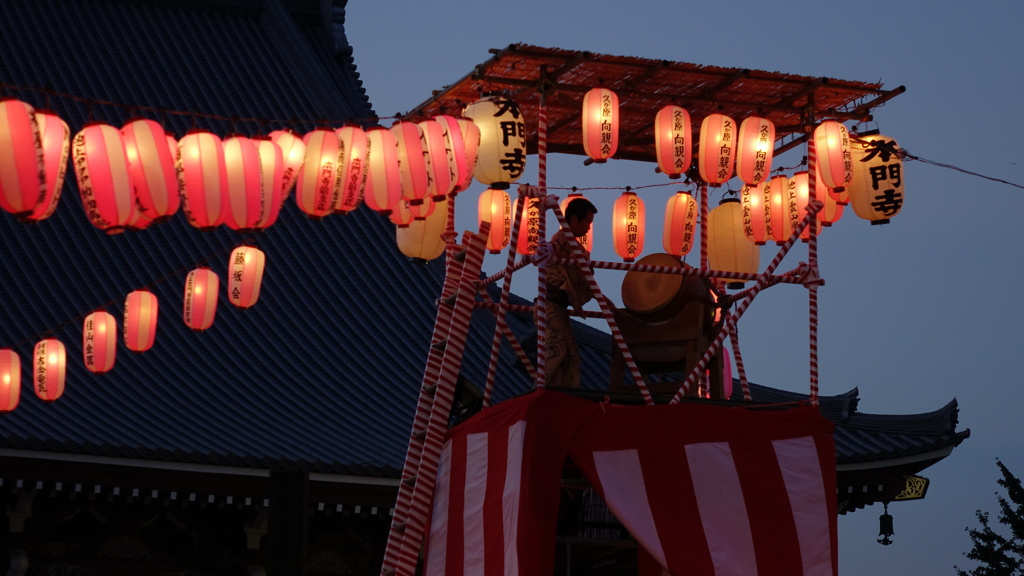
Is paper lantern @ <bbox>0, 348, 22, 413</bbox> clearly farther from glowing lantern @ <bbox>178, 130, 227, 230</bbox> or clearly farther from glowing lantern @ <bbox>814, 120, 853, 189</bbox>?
glowing lantern @ <bbox>814, 120, 853, 189</bbox>

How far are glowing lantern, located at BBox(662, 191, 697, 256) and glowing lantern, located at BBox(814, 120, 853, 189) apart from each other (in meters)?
1.65

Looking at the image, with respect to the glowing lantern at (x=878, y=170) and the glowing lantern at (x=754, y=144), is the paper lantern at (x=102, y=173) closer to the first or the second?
the glowing lantern at (x=754, y=144)

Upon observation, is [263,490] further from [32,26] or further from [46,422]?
[32,26]

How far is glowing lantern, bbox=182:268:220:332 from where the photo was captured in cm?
1234

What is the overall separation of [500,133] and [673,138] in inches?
45.7

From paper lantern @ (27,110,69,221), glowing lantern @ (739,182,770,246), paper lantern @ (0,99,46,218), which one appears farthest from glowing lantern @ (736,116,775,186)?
paper lantern @ (0,99,46,218)

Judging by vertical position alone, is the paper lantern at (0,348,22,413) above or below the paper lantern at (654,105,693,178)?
below

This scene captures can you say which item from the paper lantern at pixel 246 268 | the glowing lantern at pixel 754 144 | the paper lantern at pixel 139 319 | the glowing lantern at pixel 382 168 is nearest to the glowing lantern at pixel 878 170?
the glowing lantern at pixel 754 144

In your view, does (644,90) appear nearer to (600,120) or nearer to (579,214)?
(600,120)

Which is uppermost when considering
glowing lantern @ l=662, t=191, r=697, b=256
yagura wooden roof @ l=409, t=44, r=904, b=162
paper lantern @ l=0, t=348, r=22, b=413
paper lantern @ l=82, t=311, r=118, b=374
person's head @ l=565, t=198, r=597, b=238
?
yagura wooden roof @ l=409, t=44, r=904, b=162

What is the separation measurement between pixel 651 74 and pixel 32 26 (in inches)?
446

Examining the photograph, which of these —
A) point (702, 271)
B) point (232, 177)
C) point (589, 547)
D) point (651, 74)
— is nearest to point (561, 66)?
point (651, 74)

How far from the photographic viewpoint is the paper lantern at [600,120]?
8.55 m

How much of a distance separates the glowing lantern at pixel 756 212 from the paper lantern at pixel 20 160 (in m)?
4.92
